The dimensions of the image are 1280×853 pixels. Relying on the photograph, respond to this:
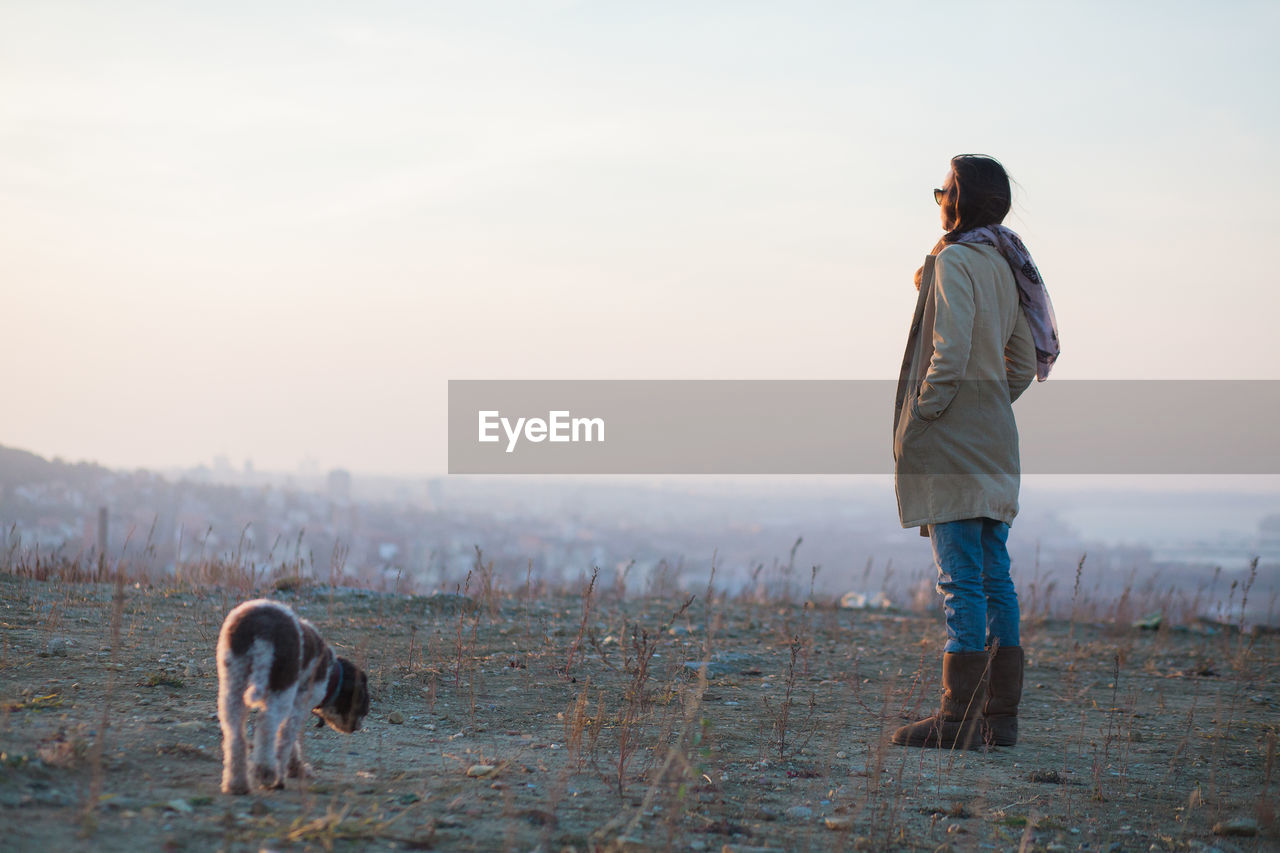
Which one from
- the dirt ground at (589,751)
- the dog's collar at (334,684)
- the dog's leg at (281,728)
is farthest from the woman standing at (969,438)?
the dog's leg at (281,728)

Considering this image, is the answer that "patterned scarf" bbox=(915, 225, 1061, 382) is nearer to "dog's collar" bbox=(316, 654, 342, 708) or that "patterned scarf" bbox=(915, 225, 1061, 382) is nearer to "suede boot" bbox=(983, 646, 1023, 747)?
"suede boot" bbox=(983, 646, 1023, 747)

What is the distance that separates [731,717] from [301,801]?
2553 millimetres

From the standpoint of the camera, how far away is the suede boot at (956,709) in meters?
4.52

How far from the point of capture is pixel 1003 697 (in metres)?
4.73

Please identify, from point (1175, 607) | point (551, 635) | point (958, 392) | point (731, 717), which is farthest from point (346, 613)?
point (1175, 607)

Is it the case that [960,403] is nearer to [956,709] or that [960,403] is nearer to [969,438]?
[969,438]

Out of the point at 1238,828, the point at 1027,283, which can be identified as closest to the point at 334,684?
the point at 1238,828

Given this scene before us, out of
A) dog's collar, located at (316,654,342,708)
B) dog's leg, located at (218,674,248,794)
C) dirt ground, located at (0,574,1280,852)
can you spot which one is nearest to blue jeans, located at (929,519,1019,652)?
dirt ground, located at (0,574,1280,852)

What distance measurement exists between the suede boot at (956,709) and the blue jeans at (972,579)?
7 cm

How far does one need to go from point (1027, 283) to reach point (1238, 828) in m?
2.61

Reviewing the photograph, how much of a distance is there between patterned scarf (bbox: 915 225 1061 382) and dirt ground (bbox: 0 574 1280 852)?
1.68 metres

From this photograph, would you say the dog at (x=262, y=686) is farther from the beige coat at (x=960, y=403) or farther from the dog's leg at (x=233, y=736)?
the beige coat at (x=960, y=403)

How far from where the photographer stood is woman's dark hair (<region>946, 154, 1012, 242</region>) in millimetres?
4688

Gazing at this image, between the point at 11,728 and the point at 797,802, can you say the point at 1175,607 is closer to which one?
the point at 797,802
